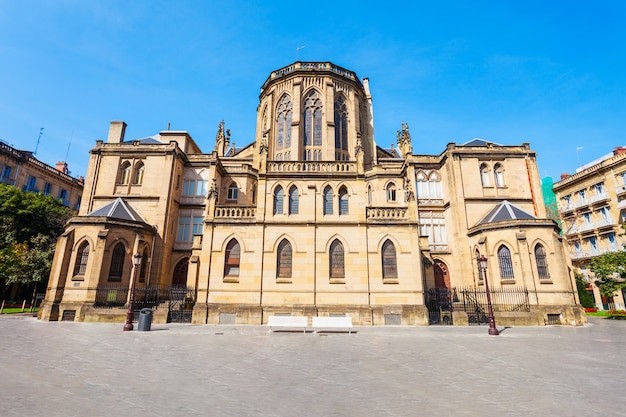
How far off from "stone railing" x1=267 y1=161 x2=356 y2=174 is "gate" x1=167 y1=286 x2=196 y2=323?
402 inches

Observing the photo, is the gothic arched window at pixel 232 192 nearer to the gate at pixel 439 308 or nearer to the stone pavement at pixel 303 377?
the stone pavement at pixel 303 377

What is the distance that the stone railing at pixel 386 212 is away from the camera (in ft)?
71.9

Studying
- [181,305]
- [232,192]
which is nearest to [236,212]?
[181,305]

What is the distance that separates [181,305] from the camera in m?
20.7

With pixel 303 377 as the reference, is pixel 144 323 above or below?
above

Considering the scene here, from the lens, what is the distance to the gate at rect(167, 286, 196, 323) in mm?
20156

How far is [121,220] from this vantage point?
2433cm

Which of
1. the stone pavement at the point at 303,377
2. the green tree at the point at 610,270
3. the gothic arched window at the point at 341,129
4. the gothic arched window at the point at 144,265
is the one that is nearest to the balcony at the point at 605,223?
the green tree at the point at 610,270

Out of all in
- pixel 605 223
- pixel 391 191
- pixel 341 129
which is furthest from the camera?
pixel 605 223

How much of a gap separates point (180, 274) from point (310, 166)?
1749cm

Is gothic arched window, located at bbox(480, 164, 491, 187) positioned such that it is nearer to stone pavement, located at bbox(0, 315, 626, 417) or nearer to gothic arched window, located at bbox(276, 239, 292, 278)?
stone pavement, located at bbox(0, 315, 626, 417)

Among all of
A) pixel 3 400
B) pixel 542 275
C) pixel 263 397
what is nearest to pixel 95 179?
pixel 3 400

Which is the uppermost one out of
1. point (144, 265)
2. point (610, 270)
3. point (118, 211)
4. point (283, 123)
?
point (283, 123)

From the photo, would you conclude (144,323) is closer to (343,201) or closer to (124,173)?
(343,201)
